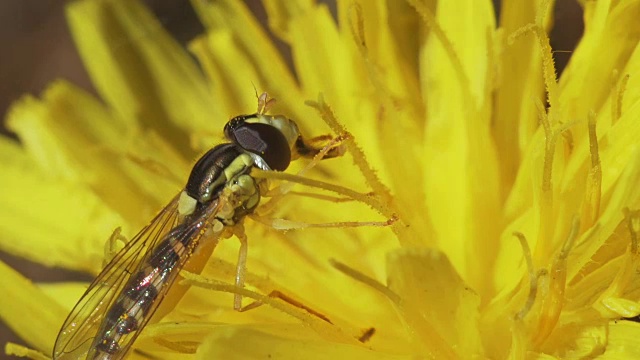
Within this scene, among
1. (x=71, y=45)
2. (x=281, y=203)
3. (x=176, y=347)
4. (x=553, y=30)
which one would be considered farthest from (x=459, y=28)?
(x=71, y=45)

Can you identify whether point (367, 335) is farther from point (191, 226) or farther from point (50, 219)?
point (50, 219)

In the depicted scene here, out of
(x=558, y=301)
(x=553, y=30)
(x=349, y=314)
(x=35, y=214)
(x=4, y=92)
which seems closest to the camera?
(x=558, y=301)

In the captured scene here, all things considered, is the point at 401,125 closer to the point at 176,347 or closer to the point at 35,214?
A: the point at 176,347

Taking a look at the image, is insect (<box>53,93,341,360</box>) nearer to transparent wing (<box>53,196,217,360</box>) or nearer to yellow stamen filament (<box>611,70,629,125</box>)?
transparent wing (<box>53,196,217,360</box>)

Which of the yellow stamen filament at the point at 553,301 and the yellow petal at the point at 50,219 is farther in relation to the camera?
the yellow petal at the point at 50,219

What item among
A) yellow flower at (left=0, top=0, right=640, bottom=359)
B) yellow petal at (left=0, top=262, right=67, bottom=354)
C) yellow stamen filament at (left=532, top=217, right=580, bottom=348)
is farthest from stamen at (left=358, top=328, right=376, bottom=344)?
yellow petal at (left=0, top=262, right=67, bottom=354)

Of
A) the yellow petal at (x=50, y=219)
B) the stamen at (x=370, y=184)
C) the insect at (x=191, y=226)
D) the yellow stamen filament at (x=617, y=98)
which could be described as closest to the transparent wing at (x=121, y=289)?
the insect at (x=191, y=226)

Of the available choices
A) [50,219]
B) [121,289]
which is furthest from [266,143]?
[50,219]

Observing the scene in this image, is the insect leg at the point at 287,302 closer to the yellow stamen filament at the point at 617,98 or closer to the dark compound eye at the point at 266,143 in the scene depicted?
the dark compound eye at the point at 266,143
